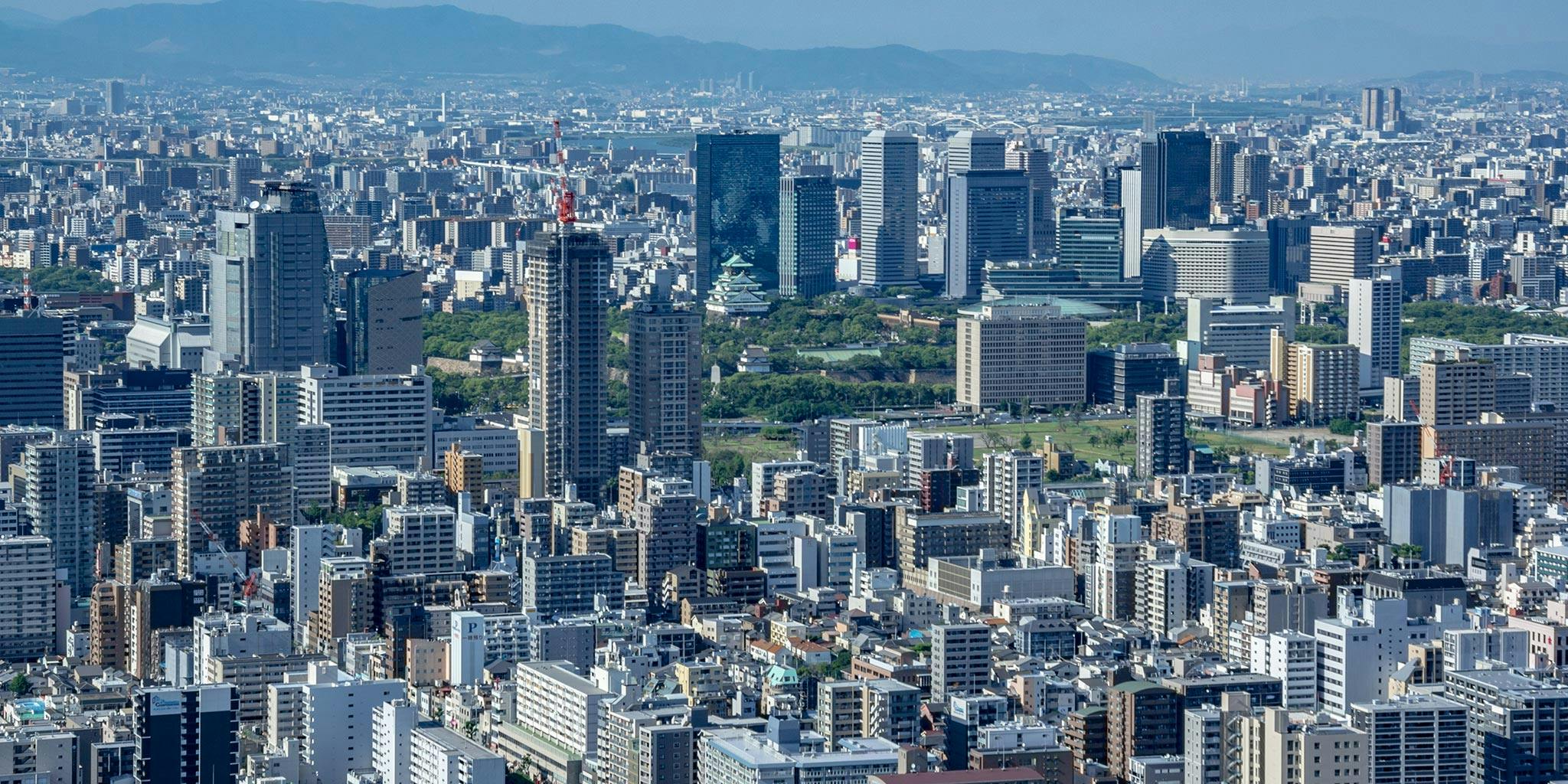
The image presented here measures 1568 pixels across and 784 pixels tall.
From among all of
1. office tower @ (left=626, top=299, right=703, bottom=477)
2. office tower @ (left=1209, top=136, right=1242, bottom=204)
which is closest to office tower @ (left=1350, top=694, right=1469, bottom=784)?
office tower @ (left=626, top=299, right=703, bottom=477)

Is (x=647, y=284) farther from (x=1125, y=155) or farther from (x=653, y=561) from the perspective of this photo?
(x=1125, y=155)

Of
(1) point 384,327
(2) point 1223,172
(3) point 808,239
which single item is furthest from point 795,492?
(2) point 1223,172

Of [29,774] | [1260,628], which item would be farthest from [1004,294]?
[29,774]

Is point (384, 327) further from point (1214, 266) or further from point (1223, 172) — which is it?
point (1223, 172)

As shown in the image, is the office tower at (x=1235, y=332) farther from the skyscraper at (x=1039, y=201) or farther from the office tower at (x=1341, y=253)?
the skyscraper at (x=1039, y=201)

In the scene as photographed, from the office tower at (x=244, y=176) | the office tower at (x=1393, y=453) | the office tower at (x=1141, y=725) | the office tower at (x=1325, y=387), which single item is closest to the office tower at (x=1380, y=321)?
the office tower at (x=1325, y=387)

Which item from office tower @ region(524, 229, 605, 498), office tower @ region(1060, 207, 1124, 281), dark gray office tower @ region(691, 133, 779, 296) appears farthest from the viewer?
dark gray office tower @ region(691, 133, 779, 296)

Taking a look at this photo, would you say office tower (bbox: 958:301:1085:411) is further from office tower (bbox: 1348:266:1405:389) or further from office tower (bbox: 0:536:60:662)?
office tower (bbox: 0:536:60:662)
